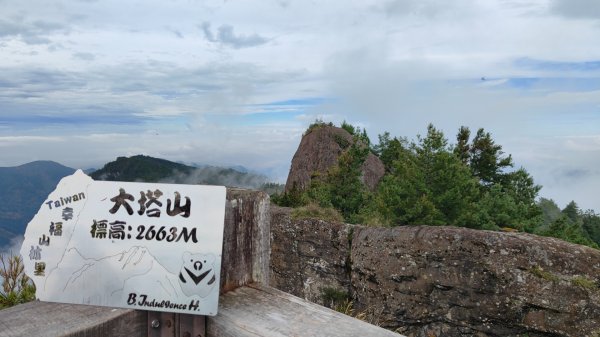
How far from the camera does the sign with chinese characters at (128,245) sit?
149 centimetres

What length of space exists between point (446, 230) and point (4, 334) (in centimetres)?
735

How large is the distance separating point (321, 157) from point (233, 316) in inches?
1182

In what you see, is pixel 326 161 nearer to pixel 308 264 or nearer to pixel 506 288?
pixel 308 264

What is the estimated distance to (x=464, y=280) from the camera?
759cm

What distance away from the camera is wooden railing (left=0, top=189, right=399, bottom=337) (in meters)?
1.44

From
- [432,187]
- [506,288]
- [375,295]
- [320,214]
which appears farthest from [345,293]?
[432,187]

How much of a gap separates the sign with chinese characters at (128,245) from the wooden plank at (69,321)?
1.3 inches

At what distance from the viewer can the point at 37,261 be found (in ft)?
5.33

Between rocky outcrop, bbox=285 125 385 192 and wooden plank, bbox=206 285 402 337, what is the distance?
91.2 ft

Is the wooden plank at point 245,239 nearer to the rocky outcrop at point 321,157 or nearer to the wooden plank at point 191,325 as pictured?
the wooden plank at point 191,325

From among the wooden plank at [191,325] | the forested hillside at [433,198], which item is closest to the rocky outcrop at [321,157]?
the forested hillside at [433,198]

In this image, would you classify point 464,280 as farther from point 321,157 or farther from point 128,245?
point 321,157

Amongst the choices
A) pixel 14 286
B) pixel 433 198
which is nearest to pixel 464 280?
pixel 14 286

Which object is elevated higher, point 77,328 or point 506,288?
point 77,328
